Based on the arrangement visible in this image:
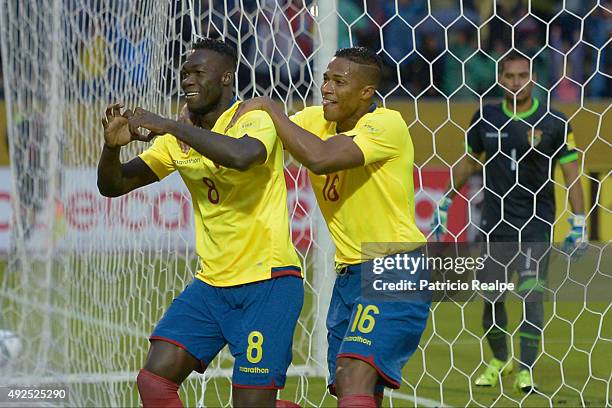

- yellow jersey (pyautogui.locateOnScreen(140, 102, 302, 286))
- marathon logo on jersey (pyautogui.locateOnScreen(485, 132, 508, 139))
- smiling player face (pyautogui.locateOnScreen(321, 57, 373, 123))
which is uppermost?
smiling player face (pyautogui.locateOnScreen(321, 57, 373, 123))

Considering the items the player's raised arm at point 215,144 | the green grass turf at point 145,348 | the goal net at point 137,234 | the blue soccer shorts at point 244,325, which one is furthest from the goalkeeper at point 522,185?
the player's raised arm at point 215,144

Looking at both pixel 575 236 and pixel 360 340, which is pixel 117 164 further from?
pixel 575 236

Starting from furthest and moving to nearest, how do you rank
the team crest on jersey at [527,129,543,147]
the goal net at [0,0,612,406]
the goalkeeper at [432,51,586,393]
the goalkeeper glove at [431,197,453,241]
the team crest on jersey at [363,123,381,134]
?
1. the team crest on jersey at [527,129,543,147]
2. the goalkeeper at [432,51,586,393]
3. the goal net at [0,0,612,406]
4. the goalkeeper glove at [431,197,453,241]
5. the team crest on jersey at [363,123,381,134]

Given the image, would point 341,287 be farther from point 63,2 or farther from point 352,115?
point 63,2

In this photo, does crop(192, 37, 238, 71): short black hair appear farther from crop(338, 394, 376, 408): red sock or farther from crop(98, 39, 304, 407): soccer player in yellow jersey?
crop(338, 394, 376, 408): red sock

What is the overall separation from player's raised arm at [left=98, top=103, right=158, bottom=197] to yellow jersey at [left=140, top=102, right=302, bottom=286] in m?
0.28

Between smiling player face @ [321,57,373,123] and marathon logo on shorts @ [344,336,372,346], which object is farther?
smiling player face @ [321,57,373,123]

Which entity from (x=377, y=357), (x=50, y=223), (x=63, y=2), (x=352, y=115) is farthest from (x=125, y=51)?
(x=377, y=357)

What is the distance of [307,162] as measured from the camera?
428cm

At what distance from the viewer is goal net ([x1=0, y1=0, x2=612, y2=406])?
6.41 metres

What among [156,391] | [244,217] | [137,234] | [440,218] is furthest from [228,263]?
[137,234]

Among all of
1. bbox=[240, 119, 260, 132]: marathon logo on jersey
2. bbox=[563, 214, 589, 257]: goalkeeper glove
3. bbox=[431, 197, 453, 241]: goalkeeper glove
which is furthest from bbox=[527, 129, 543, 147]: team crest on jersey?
bbox=[240, 119, 260, 132]: marathon logo on jersey

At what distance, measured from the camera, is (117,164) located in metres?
4.57

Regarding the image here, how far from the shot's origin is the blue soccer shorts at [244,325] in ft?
Result: 14.1
